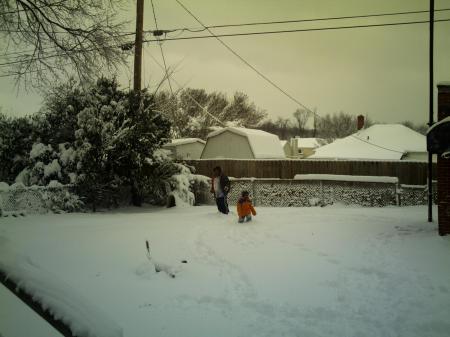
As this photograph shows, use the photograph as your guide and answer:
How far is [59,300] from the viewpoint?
233cm

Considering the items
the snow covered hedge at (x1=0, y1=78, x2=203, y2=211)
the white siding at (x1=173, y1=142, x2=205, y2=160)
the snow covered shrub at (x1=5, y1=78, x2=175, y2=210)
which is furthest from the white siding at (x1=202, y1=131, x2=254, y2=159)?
the snow covered shrub at (x1=5, y1=78, x2=175, y2=210)

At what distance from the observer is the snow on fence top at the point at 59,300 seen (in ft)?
6.96

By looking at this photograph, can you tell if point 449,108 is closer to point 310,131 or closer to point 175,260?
point 175,260

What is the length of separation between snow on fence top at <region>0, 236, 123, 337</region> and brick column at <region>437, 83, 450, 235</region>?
9805 millimetres

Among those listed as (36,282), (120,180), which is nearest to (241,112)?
(120,180)

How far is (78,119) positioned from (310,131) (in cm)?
12057

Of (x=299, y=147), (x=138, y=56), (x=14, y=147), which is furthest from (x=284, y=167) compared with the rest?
(x=299, y=147)

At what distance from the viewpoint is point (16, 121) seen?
18000 mm

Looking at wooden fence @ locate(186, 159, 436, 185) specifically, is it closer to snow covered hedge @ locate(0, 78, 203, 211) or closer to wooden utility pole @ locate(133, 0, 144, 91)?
snow covered hedge @ locate(0, 78, 203, 211)

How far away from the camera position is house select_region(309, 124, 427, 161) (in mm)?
32844

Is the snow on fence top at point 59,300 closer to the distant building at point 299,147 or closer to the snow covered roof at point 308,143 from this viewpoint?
the distant building at point 299,147

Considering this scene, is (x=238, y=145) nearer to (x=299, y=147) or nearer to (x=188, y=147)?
(x=188, y=147)

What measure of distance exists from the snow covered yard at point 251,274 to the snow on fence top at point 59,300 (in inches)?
71.0

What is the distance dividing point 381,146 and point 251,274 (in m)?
30.5
